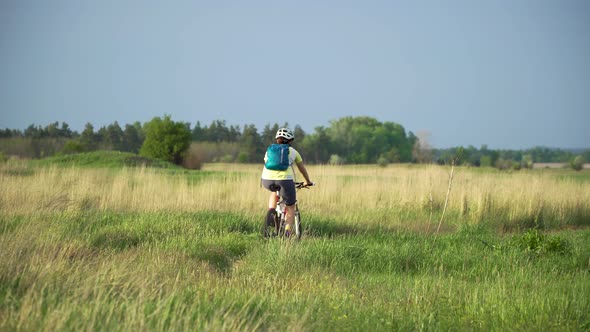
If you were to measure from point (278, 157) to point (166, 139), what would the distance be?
80.9ft

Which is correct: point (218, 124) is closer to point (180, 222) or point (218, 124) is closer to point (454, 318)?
point (180, 222)

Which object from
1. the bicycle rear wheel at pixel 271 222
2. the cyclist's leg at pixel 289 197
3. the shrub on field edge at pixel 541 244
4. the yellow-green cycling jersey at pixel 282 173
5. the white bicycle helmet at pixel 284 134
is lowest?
the shrub on field edge at pixel 541 244

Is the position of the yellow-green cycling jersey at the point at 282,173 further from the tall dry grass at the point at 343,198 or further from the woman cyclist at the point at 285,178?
the tall dry grass at the point at 343,198

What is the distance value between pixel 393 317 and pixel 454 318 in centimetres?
64

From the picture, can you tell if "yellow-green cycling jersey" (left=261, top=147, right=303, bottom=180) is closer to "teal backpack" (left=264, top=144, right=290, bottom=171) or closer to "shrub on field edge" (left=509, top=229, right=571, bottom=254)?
"teal backpack" (left=264, top=144, right=290, bottom=171)

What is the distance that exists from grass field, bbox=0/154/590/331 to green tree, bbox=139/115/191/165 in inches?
651

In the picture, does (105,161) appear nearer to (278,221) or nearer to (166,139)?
(166,139)

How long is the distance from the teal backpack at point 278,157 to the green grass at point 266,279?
1192 mm

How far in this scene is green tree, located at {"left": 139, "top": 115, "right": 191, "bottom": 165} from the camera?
32.3m

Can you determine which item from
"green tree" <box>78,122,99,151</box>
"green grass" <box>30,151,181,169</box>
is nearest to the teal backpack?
"green grass" <box>30,151,181,169</box>

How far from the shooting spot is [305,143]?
2739 inches

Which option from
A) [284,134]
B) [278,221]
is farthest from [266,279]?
[284,134]

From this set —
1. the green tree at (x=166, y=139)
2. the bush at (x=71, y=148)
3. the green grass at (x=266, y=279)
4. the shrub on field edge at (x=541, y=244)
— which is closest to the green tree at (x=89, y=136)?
the bush at (x=71, y=148)

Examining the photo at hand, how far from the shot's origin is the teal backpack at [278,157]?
8648mm
